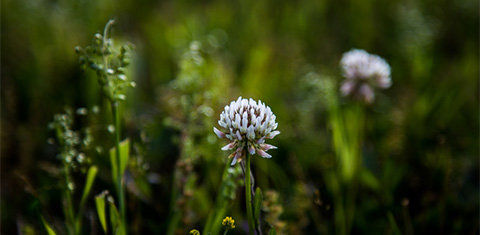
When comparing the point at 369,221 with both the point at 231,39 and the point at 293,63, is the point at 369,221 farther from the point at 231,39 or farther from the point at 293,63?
the point at 231,39

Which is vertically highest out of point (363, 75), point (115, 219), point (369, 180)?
point (363, 75)

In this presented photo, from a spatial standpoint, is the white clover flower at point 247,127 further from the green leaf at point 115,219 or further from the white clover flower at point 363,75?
the white clover flower at point 363,75

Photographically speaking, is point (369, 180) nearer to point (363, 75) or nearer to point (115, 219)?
point (363, 75)

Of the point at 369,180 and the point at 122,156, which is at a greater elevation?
the point at 369,180

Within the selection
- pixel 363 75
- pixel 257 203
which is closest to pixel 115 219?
pixel 257 203

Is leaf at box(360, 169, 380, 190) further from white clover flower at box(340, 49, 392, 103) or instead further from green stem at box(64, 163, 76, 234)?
green stem at box(64, 163, 76, 234)

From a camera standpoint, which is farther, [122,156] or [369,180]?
[369,180]

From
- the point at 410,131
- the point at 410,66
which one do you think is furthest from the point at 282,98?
the point at 410,66

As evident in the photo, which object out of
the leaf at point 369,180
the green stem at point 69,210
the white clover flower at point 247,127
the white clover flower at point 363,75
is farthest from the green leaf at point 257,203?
the white clover flower at point 363,75
